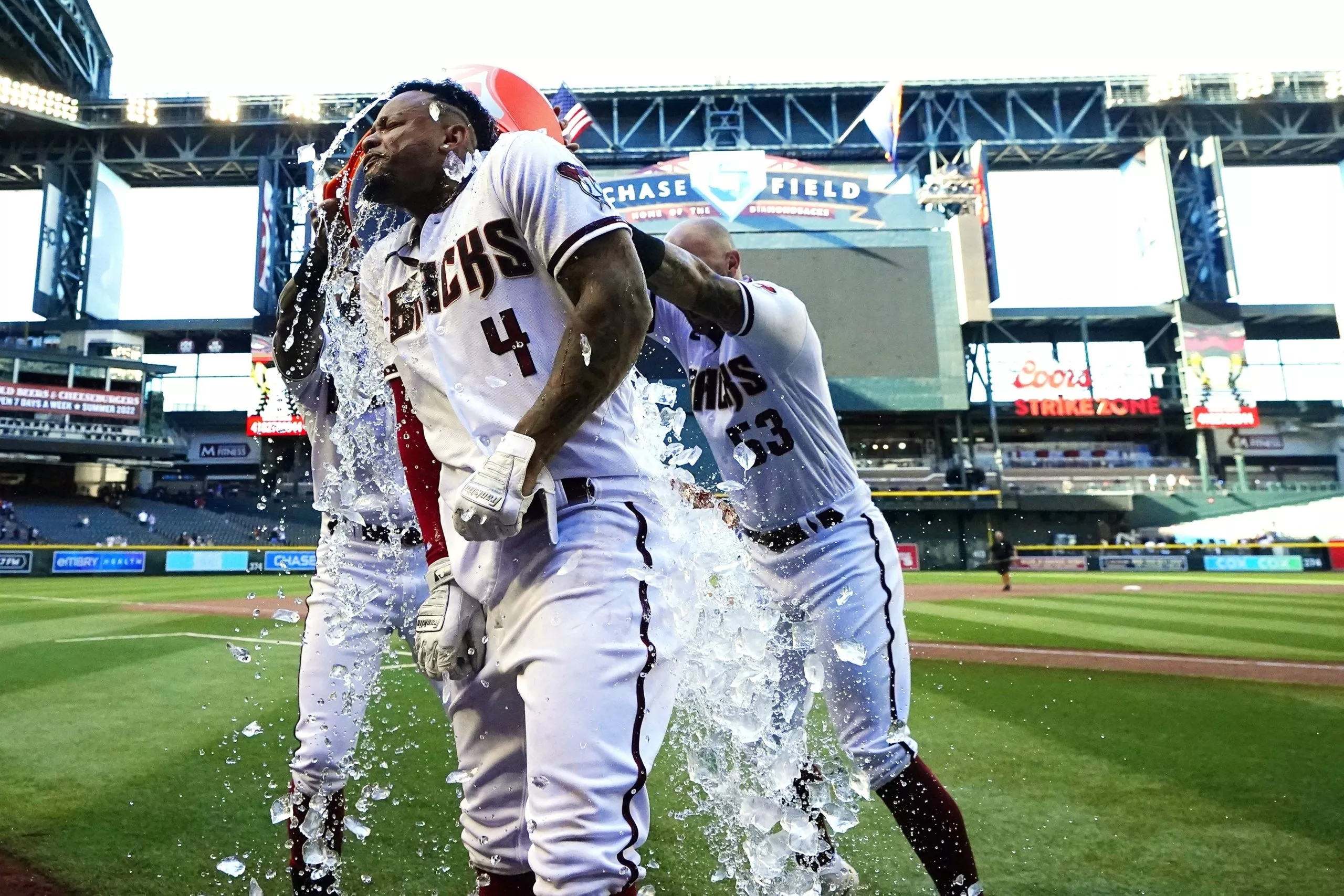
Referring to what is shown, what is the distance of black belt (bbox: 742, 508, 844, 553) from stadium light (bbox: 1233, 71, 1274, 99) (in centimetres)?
4844

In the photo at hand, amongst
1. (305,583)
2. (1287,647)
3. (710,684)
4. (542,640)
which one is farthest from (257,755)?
(305,583)

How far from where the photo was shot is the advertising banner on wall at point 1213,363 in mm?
36719

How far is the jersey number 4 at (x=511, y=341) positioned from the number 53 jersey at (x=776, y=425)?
0.97 metres

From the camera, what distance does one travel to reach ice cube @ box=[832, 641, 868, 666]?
2.49 meters

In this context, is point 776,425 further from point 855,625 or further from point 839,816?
point 839,816

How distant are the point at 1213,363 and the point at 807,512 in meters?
42.0

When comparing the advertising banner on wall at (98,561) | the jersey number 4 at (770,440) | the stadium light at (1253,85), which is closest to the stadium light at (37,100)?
the advertising banner on wall at (98,561)

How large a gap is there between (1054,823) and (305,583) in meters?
16.4

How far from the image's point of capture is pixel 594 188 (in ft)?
5.57

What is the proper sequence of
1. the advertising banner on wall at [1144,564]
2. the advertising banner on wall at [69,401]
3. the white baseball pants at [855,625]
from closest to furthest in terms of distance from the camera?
the white baseball pants at [855,625], the advertising banner on wall at [1144,564], the advertising banner on wall at [69,401]

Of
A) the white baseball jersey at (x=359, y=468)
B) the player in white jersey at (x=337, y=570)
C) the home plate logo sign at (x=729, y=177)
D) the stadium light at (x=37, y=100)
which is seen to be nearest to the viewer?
the player in white jersey at (x=337, y=570)

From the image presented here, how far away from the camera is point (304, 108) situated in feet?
125

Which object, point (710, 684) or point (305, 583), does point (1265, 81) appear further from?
point (710, 684)

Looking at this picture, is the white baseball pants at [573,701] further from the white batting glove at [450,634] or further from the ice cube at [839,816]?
the ice cube at [839,816]
